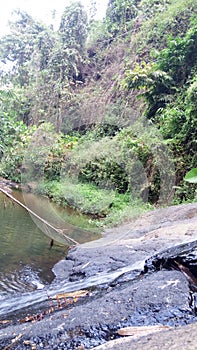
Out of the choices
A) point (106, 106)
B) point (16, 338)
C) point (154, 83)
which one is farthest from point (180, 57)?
point (16, 338)

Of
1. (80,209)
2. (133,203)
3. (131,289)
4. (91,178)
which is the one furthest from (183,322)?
(91,178)

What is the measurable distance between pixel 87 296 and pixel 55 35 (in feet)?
68.6

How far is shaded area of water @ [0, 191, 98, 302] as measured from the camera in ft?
16.0

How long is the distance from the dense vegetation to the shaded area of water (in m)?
1.76

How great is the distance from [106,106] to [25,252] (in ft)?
40.3

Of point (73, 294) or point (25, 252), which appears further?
point (25, 252)

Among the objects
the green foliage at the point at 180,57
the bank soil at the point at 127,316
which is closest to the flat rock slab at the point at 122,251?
the bank soil at the point at 127,316

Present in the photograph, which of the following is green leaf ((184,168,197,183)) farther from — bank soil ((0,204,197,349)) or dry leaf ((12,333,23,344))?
dry leaf ((12,333,23,344))

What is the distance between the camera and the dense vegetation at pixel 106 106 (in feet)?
34.7

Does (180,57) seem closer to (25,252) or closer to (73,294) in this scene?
(25,252)

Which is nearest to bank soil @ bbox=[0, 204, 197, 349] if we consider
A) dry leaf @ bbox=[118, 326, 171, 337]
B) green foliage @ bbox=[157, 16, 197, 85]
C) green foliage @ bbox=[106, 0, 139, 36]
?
dry leaf @ bbox=[118, 326, 171, 337]

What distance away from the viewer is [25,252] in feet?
20.7

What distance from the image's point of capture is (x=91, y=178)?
14.1 metres

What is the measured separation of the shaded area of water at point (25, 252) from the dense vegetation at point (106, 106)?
1.76 meters
